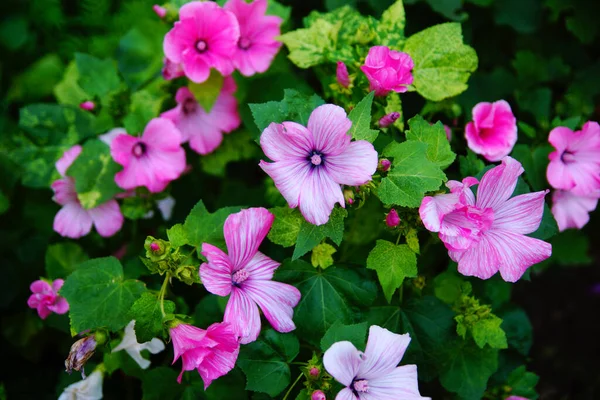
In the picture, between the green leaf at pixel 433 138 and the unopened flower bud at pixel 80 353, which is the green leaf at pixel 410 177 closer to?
the green leaf at pixel 433 138

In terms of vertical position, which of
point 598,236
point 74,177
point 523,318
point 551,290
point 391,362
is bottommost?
point 551,290

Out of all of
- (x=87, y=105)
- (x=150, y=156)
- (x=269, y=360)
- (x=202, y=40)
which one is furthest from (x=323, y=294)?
(x=87, y=105)

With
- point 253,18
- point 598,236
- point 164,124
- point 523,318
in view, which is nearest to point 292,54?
point 253,18

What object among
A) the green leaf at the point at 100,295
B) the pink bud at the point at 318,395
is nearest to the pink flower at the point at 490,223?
the pink bud at the point at 318,395

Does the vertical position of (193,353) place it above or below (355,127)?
below

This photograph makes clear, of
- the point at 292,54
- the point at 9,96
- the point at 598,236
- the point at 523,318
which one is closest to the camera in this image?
the point at 292,54

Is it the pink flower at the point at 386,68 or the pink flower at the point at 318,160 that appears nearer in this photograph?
the pink flower at the point at 318,160

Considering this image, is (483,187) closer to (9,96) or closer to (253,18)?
(253,18)
